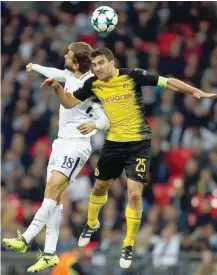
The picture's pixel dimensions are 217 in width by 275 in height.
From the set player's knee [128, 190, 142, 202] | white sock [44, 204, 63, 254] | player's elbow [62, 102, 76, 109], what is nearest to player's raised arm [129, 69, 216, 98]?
player's elbow [62, 102, 76, 109]

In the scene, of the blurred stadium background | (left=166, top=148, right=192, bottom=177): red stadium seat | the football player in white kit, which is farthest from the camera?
(left=166, top=148, right=192, bottom=177): red stadium seat

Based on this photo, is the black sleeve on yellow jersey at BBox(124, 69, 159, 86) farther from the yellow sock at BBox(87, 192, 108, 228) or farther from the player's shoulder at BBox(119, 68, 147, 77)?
the yellow sock at BBox(87, 192, 108, 228)

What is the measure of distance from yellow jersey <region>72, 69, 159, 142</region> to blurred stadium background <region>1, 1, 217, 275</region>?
327cm

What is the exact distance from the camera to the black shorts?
502 inches

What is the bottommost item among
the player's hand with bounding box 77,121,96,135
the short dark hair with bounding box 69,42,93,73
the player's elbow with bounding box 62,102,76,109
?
the player's hand with bounding box 77,121,96,135

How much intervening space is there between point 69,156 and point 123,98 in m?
1.02

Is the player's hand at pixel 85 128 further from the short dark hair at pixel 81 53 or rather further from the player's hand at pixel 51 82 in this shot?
the short dark hair at pixel 81 53

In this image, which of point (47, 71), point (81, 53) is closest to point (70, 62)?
point (81, 53)

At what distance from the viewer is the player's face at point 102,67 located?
41.1ft

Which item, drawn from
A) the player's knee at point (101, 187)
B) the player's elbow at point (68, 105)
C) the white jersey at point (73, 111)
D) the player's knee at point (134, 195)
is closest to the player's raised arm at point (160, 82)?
the white jersey at point (73, 111)

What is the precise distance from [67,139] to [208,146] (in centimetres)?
623

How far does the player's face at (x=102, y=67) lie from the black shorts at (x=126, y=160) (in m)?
0.89

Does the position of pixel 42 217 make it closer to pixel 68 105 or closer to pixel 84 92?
pixel 68 105

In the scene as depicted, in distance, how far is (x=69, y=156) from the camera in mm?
13031
